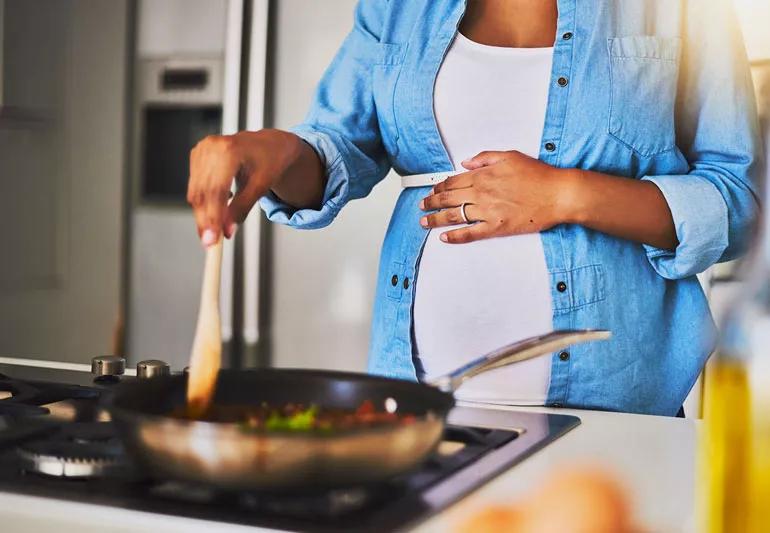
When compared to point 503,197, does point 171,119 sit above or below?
above

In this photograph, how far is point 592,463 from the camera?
781 millimetres

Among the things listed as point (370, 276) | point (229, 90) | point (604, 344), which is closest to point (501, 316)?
point (604, 344)

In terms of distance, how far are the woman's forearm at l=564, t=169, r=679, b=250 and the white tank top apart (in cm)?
8

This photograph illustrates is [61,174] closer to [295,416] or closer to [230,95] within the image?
[230,95]

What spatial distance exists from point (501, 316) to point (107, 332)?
1.84 m

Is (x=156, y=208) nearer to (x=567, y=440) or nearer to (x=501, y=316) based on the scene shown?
(x=501, y=316)

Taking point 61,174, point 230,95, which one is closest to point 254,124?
point 230,95

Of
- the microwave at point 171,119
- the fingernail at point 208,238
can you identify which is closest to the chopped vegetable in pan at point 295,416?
the fingernail at point 208,238

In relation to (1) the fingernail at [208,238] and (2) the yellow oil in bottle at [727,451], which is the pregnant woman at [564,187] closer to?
(1) the fingernail at [208,238]

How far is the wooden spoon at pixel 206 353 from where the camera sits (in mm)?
730

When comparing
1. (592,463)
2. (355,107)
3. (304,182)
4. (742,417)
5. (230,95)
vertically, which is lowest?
(592,463)

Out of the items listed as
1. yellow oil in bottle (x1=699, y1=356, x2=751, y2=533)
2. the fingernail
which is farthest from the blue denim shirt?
yellow oil in bottle (x1=699, y1=356, x2=751, y2=533)

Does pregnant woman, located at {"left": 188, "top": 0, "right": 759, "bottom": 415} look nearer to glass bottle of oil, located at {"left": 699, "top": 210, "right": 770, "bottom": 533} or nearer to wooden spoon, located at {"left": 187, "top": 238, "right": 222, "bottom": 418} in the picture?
wooden spoon, located at {"left": 187, "top": 238, "right": 222, "bottom": 418}

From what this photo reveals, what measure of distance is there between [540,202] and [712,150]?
240 mm
